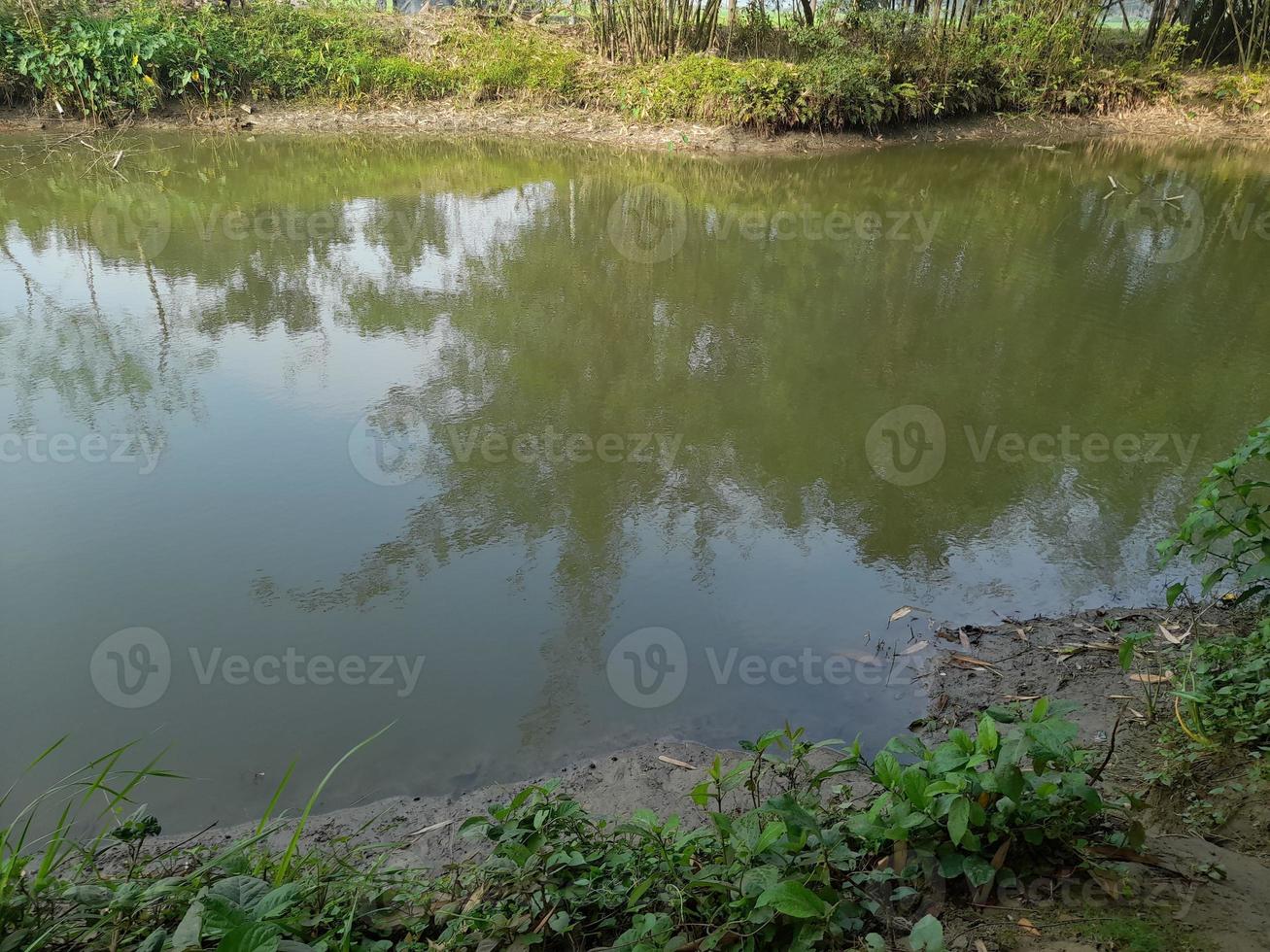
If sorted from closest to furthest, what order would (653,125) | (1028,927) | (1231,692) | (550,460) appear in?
1. (1028,927)
2. (1231,692)
3. (550,460)
4. (653,125)

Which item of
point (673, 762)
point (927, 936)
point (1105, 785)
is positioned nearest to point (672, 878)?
point (927, 936)

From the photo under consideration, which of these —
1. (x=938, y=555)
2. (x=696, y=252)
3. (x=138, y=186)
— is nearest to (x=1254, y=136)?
(x=696, y=252)

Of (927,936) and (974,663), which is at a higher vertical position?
(927,936)

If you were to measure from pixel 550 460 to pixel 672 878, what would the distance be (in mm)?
2669

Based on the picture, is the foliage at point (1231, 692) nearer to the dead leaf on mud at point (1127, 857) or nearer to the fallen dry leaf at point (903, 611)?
the dead leaf on mud at point (1127, 857)

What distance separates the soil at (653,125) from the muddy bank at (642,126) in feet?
0.04

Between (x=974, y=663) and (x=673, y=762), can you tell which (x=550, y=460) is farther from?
(x=974, y=663)

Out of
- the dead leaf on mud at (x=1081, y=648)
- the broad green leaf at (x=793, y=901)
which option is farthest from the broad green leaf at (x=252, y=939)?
the dead leaf on mud at (x=1081, y=648)

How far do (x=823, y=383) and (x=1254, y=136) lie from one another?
11628 mm

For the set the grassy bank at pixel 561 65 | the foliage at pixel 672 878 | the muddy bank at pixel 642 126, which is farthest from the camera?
the muddy bank at pixel 642 126

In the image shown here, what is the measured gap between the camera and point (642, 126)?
456 inches

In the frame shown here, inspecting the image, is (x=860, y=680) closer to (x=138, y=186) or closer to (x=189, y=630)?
(x=189, y=630)

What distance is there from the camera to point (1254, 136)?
12383 mm

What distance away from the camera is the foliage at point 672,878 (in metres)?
1.45
